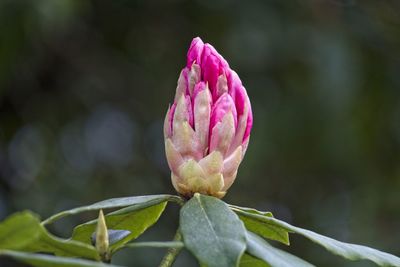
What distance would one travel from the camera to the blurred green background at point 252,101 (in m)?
4.00

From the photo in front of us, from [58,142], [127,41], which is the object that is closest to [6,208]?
[58,142]

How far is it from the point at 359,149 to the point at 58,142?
51.2 inches

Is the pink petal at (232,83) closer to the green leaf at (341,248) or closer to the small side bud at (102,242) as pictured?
the green leaf at (341,248)

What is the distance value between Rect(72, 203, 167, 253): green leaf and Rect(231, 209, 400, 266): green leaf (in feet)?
0.45

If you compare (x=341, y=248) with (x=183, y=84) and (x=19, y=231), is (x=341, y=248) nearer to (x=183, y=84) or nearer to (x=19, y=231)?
(x=183, y=84)

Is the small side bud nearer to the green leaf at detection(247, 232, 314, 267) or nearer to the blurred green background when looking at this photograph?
the green leaf at detection(247, 232, 314, 267)

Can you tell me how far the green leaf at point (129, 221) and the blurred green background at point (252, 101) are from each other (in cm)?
223

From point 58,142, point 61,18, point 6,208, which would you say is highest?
point 61,18

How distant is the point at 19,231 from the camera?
1.03 meters

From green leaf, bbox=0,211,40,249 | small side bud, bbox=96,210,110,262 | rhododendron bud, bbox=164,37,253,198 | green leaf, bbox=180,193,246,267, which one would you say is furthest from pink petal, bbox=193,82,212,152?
green leaf, bbox=0,211,40,249

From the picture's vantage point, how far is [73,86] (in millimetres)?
4535

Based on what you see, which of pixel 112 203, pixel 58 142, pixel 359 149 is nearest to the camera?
pixel 112 203

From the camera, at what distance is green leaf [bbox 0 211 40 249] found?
102cm

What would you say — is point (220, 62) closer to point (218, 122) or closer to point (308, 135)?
point (218, 122)
